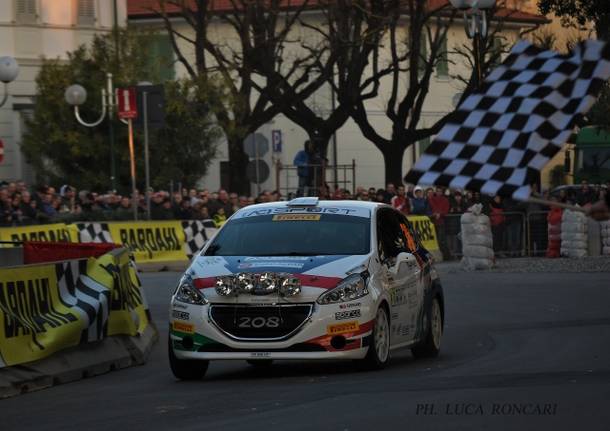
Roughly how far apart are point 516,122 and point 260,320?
16.2ft

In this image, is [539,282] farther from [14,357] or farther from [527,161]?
[527,161]

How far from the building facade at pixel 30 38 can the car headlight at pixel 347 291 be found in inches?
1453

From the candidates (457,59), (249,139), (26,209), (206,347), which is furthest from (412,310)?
(457,59)

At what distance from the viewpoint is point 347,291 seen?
1340 cm

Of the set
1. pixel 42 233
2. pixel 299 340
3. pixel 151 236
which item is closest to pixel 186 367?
pixel 299 340

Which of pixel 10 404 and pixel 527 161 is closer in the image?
pixel 527 161

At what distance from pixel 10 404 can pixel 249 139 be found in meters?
28.5

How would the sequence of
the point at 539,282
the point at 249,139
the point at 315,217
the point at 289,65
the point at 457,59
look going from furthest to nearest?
the point at 457,59
the point at 289,65
the point at 249,139
the point at 539,282
the point at 315,217

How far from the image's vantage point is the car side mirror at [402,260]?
47.1 feet

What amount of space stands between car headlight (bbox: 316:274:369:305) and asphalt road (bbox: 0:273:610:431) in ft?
2.14

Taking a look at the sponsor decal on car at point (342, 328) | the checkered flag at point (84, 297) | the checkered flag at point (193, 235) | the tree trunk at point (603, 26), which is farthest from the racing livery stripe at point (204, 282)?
the checkered flag at point (193, 235)

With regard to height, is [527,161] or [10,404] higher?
[527,161]

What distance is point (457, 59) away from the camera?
7325cm

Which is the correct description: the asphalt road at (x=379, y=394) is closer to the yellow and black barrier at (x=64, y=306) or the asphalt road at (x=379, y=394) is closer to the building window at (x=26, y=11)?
the yellow and black barrier at (x=64, y=306)
